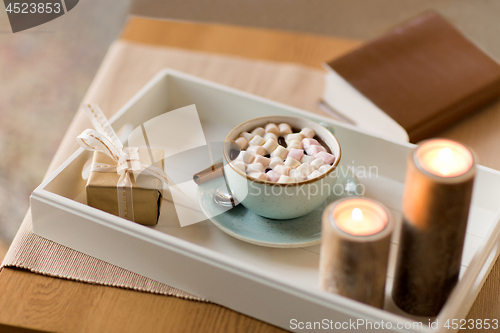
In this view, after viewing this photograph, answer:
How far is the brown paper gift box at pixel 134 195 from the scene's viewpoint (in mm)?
743

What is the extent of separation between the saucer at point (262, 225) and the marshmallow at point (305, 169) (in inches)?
3.3

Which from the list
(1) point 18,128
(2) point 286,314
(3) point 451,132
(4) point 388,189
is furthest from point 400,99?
(1) point 18,128

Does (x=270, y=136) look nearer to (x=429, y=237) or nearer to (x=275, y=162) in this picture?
(x=275, y=162)

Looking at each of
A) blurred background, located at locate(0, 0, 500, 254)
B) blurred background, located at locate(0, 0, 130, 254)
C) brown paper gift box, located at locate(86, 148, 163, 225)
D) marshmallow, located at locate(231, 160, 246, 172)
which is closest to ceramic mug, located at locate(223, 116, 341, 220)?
marshmallow, located at locate(231, 160, 246, 172)

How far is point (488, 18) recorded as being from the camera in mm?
2576

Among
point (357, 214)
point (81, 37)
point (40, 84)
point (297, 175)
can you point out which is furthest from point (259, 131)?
point (81, 37)

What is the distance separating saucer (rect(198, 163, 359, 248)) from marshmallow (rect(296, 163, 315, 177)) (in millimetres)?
83

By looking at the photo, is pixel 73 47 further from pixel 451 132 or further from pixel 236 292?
pixel 236 292

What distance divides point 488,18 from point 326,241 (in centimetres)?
242

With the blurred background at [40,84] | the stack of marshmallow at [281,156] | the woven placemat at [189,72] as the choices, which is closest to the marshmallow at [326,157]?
the stack of marshmallow at [281,156]

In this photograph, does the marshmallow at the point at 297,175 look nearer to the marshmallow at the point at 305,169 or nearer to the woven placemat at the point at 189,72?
the marshmallow at the point at 305,169

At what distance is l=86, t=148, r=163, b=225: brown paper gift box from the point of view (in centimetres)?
74

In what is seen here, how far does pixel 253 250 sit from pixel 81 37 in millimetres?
2011

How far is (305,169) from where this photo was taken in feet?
2.40
